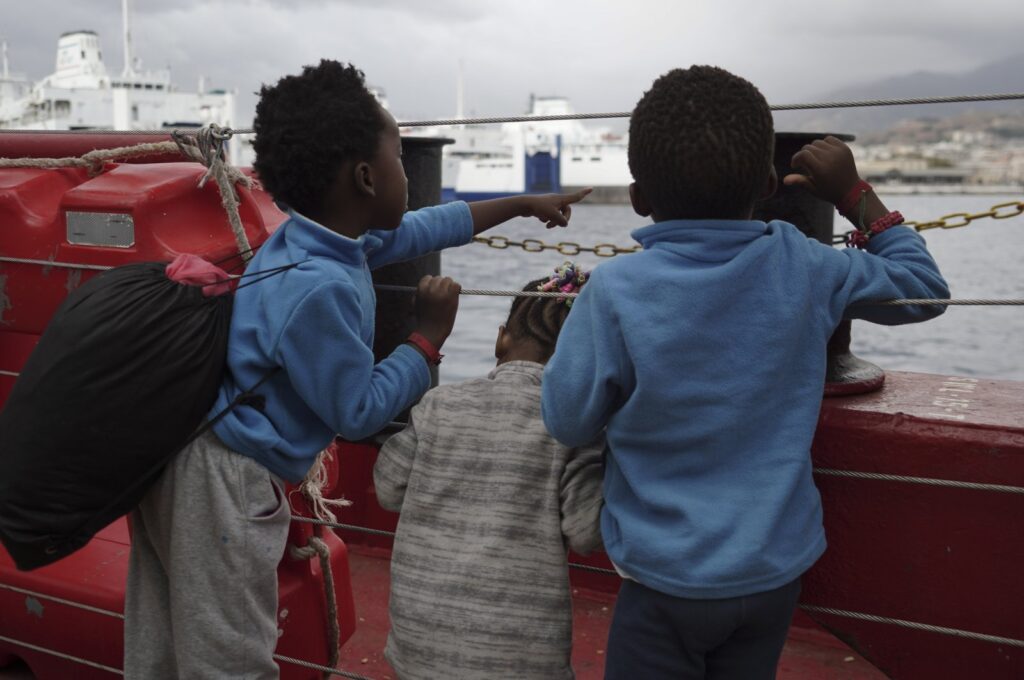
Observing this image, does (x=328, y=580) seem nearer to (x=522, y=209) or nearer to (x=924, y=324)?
(x=522, y=209)

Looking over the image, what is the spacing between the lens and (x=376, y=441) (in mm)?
2992

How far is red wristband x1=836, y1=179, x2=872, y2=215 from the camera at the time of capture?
1.67 metres

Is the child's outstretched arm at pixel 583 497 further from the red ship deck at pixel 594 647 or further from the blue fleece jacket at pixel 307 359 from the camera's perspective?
A: the red ship deck at pixel 594 647

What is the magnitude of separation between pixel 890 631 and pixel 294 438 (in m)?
1.11

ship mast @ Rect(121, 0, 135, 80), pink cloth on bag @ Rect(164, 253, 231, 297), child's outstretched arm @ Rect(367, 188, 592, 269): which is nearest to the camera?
pink cloth on bag @ Rect(164, 253, 231, 297)

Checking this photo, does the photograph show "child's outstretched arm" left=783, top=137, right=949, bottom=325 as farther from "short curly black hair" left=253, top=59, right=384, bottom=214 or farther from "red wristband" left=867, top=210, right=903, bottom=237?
"short curly black hair" left=253, top=59, right=384, bottom=214

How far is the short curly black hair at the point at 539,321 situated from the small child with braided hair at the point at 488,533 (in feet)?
0.34

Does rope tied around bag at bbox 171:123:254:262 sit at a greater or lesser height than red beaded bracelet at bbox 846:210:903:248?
greater

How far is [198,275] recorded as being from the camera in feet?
5.74

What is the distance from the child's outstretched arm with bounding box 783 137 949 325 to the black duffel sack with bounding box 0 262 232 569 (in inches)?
38.4

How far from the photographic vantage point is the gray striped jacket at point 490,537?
5.43ft

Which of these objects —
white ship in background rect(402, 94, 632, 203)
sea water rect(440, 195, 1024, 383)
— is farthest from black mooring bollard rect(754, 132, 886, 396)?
white ship in background rect(402, 94, 632, 203)

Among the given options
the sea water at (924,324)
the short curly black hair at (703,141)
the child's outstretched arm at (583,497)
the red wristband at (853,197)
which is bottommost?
the sea water at (924,324)

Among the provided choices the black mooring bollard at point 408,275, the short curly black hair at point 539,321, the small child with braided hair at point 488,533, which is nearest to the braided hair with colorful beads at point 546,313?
the short curly black hair at point 539,321
